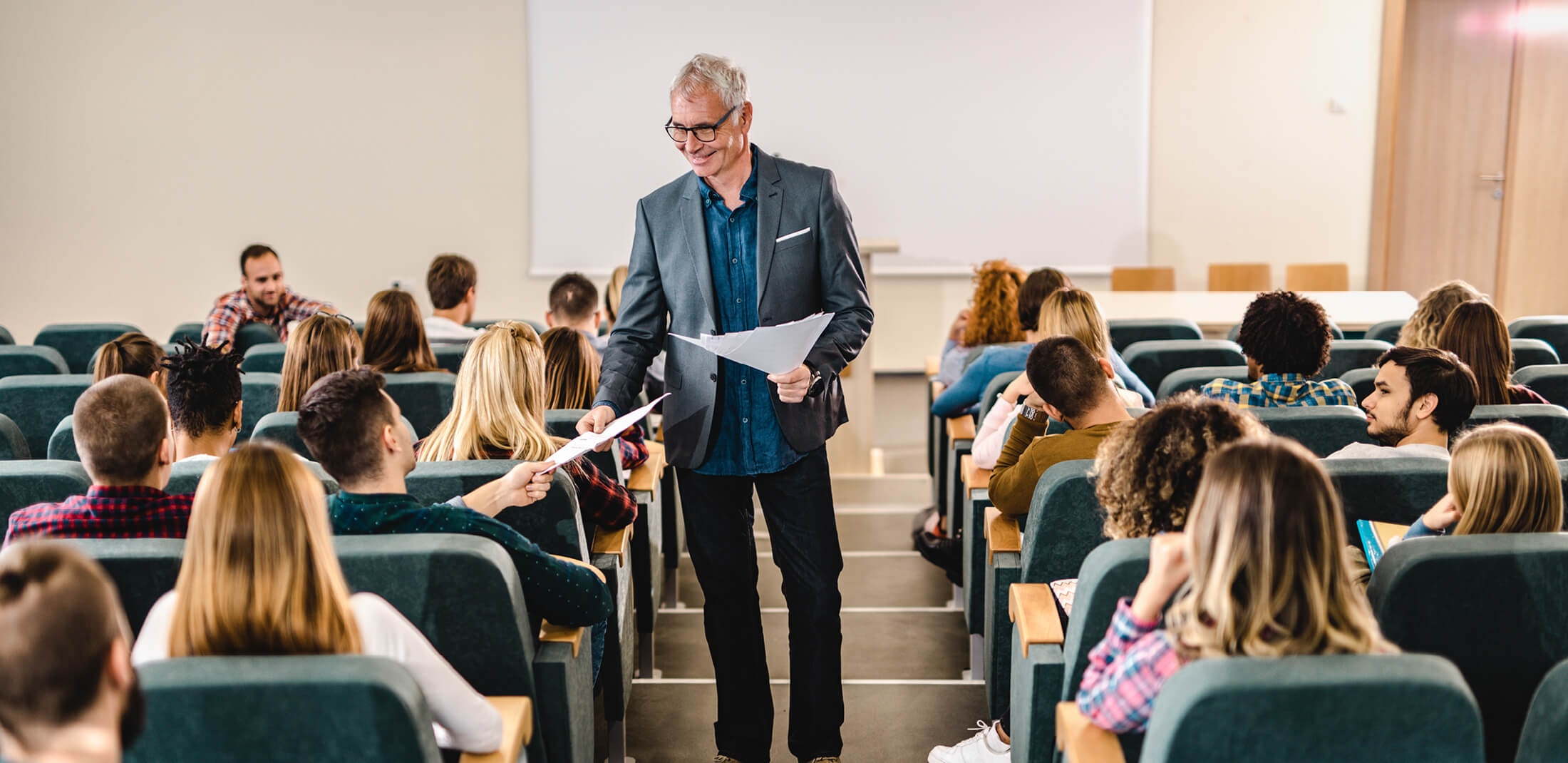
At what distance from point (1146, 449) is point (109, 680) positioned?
1.46 metres

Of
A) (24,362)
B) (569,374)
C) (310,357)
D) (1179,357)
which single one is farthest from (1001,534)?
(24,362)

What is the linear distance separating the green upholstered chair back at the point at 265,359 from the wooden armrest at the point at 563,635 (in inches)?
96.8

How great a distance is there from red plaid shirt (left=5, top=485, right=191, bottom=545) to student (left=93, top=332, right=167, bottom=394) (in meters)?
1.26

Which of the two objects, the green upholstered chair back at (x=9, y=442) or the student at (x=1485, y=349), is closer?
the green upholstered chair back at (x=9, y=442)

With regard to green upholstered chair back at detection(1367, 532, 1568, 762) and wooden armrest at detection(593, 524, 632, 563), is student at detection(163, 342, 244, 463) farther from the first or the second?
green upholstered chair back at detection(1367, 532, 1568, 762)

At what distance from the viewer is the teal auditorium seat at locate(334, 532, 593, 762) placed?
5.67 ft

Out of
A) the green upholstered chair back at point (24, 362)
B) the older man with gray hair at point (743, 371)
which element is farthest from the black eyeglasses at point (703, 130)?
the green upholstered chair back at point (24, 362)

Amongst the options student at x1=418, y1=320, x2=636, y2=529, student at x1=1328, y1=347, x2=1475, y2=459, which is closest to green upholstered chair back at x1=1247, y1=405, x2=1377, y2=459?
student at x1=1328, y1=347, x2=1475, y2=459

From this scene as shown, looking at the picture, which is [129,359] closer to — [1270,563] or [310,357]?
[310,357]

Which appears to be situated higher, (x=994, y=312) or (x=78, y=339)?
(x=994, y=312)

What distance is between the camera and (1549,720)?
54.3 inches

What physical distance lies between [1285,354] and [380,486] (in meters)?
2.34

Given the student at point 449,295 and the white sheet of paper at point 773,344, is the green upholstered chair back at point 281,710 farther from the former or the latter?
the student at point 449,295

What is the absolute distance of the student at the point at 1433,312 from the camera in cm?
373
